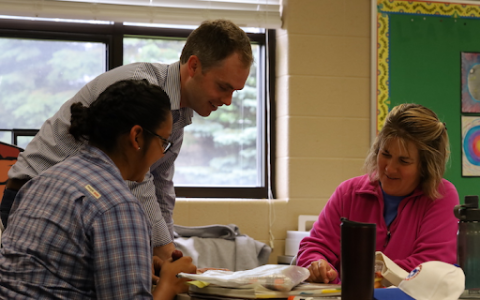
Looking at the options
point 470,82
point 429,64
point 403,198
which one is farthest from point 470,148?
point 403,198

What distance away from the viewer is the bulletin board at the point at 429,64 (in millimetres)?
3176

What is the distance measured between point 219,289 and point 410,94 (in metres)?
2.34

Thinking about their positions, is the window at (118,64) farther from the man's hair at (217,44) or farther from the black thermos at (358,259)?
the black thermos at (358,259)

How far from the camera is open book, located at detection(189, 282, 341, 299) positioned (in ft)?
3.79

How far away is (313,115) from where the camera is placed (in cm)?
311

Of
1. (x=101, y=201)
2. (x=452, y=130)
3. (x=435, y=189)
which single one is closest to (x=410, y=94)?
(x=452, y=130)

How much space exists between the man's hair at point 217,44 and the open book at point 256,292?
0.80 metres

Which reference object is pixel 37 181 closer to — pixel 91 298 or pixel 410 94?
pixel 91 298

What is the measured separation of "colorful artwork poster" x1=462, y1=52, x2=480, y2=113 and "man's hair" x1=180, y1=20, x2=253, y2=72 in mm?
1903

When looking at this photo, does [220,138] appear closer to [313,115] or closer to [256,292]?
[313,115]

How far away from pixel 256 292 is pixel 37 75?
90.6 inches

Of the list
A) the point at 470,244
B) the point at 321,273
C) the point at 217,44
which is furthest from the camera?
the point at 217,44

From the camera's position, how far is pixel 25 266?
1095 millimetres

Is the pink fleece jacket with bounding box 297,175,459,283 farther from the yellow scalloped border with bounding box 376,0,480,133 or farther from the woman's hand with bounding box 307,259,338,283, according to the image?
the yellow scalloped border with bounding box 376,0,480,133
